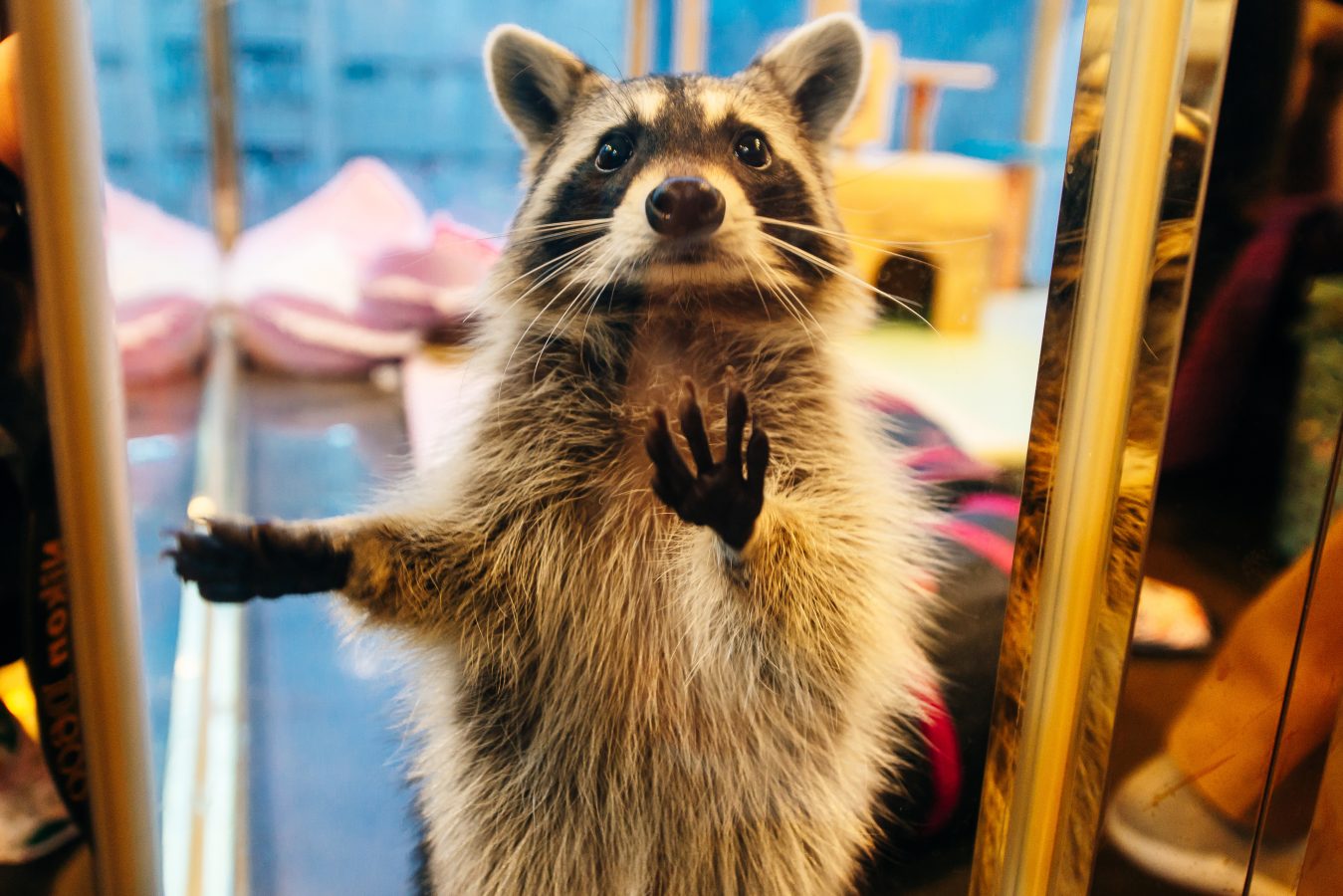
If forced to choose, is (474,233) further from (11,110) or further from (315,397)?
(11,110)

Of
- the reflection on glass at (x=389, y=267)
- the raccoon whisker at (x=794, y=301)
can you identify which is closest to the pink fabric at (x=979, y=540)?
the reflection on glass at (x=389, y=267)

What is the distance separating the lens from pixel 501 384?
891 millimetres

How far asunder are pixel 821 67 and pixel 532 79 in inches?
9.5

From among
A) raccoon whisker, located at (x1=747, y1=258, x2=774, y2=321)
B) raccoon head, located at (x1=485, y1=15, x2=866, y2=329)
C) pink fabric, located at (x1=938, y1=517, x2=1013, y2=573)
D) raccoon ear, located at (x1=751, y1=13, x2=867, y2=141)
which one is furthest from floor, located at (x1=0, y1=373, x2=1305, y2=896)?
raccoon ear, located at (x1=751, y1=13, x2=867, y2=141)

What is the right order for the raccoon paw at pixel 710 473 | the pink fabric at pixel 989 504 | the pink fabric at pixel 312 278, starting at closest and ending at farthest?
the raccoon paw at pixel 710 473
the pink fabric at pixel 312 278
the pink fabric at pixel 989 504

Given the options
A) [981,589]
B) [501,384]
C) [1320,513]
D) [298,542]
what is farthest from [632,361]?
[1320,513]

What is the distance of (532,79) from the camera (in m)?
0.81

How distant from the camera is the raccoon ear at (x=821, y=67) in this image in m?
0.81

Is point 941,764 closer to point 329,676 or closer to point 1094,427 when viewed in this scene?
point 1094,427

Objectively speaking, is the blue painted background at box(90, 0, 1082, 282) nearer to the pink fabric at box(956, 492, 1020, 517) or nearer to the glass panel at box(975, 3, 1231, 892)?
the glass panel at box(975, 3, 1231, 892)

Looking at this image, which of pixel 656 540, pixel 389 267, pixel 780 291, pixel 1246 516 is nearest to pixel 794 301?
pixel 780 291

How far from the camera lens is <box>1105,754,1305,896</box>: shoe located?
0.99 m

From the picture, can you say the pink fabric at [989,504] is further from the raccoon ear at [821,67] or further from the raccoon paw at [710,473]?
the raccoon ear at [821,67]

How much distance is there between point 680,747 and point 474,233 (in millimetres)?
506
